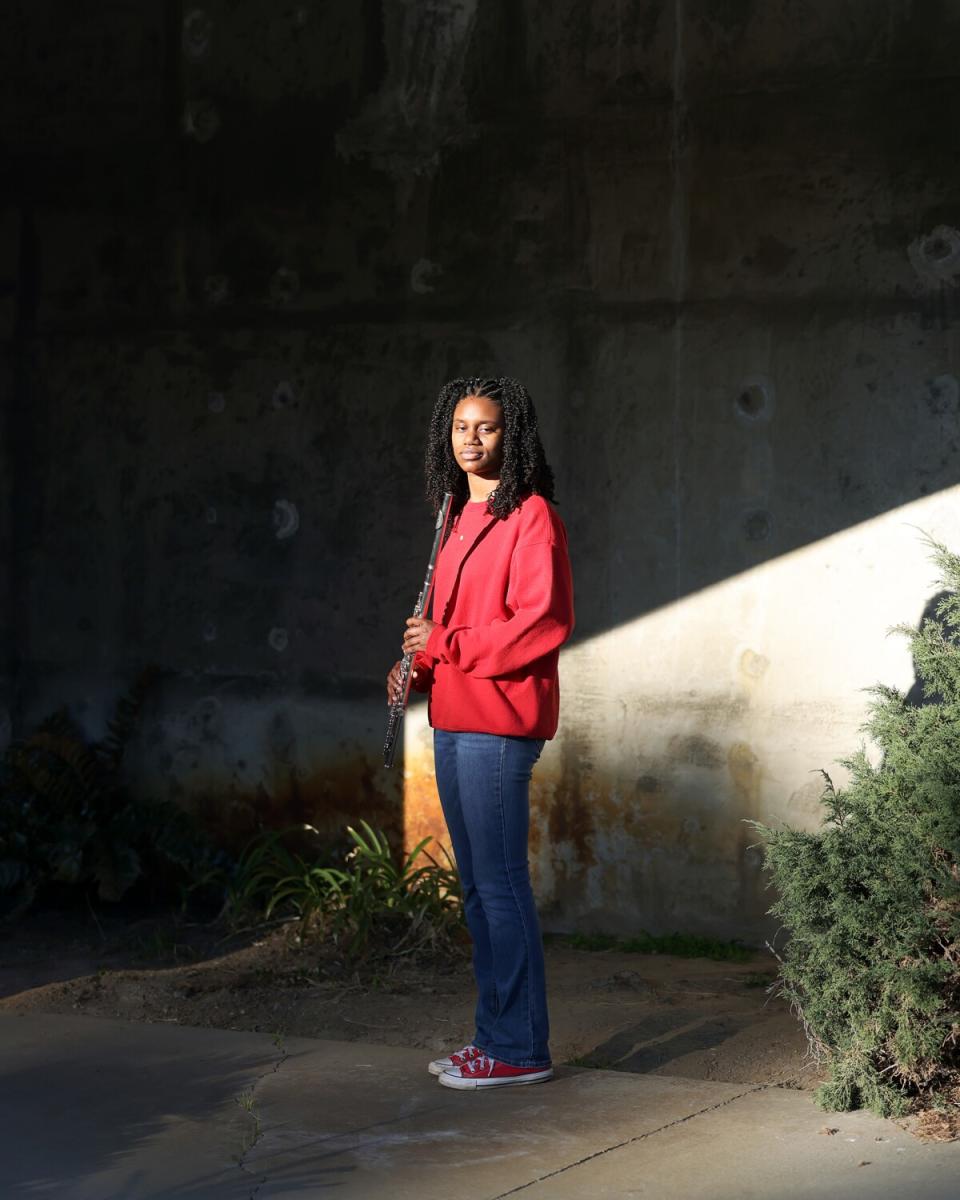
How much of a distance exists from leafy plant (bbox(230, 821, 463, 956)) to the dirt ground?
0.15 metres

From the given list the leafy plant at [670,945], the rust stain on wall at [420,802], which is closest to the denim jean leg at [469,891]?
the leafy plant at [670,945]

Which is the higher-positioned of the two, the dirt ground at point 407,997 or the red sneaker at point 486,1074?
the red sneaker at point 486,1074

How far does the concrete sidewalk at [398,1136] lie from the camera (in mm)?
4219

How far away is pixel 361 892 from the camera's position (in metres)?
7.11

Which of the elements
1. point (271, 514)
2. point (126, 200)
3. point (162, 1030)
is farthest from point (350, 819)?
point (126, 200)

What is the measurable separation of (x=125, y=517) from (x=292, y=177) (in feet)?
5.75

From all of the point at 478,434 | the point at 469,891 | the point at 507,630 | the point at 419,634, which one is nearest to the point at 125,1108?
the point at 469,891

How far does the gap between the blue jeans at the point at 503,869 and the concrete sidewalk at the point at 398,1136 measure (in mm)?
168

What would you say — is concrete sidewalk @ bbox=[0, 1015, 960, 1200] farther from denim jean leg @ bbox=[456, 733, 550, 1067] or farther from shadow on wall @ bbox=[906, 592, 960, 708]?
shadow on wall @ bbox=[906, 592, 960, 708]

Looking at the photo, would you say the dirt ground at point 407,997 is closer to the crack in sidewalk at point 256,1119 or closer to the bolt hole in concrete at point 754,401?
the crack in sidewalk at point 256,1119

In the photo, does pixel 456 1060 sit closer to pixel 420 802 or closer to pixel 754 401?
pixel 420 802

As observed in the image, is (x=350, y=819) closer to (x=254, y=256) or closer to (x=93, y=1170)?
(x=254, y=256)

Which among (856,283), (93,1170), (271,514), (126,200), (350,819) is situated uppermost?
(126,200)

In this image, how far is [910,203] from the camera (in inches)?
263
